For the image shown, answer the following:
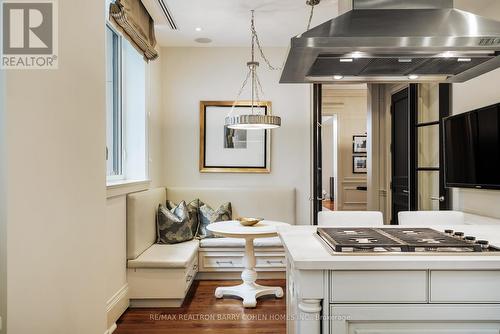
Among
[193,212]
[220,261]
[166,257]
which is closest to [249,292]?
[220,261]

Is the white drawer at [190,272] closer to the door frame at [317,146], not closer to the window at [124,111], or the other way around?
the window at [124,111]

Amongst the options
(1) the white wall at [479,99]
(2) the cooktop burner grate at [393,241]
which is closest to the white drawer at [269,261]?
(1) the white wall at [479,99]

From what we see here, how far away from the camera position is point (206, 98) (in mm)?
4578

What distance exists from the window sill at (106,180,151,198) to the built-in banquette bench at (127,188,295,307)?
9 cm

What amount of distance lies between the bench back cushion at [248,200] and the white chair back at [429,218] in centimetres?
204

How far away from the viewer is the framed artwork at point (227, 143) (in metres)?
4.56

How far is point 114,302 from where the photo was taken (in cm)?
282

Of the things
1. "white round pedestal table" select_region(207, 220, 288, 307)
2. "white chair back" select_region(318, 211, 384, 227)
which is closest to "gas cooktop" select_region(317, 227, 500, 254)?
"white chair back" select_region(318, 211, 384, 227)

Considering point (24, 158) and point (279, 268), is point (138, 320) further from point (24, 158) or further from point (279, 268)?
point (24, 158)

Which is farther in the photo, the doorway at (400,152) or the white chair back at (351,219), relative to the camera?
the doorway at (400,152)

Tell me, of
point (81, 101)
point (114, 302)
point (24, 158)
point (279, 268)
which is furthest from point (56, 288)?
point (279, 268)

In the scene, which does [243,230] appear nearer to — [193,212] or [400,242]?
[193,212]

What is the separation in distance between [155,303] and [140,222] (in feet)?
2.52

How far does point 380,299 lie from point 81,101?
6.16 feet
